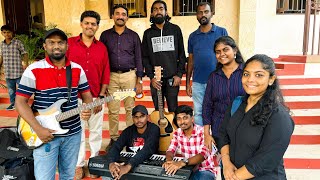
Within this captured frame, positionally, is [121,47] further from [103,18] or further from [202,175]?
[103,18]

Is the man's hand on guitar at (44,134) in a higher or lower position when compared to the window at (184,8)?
lower

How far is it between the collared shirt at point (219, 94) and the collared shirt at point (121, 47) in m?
1.37

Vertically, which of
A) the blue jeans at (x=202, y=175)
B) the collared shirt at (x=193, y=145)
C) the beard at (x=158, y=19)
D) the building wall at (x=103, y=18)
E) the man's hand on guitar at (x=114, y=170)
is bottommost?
the blue jeans at (x=202, y=175)

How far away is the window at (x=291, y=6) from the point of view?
7116 millimetres

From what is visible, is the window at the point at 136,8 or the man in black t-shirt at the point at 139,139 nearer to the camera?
the man in black t-shirt at the point at 139,139

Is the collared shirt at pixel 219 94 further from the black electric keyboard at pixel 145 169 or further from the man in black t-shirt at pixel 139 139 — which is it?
the man in black t-shirt at pixel 139 139

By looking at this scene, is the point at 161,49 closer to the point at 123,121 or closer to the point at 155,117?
the point at 155,117

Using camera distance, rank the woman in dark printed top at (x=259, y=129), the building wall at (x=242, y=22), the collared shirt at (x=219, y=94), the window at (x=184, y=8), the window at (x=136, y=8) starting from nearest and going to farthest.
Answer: the woman in dark printed top at (x=259, y=129), the collared shirt at (x=219, y=94), the building wall at (x=242, y=22), the window at (x=184, y=8), the window at (x=136, y=8)

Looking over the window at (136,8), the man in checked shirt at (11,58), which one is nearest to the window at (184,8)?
the window at (136,8)

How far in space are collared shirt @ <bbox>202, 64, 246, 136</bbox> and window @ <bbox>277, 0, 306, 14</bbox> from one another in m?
5.31

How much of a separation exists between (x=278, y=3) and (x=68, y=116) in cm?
636

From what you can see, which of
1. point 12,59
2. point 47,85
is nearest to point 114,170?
point 47,85

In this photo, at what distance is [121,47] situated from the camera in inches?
143

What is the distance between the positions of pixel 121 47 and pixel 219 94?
1540mm
